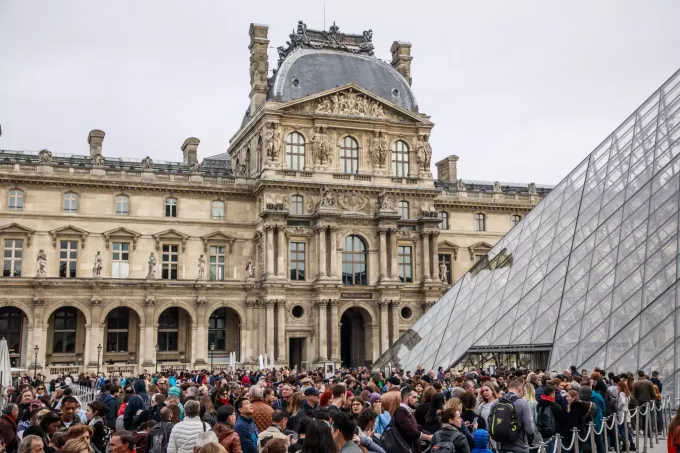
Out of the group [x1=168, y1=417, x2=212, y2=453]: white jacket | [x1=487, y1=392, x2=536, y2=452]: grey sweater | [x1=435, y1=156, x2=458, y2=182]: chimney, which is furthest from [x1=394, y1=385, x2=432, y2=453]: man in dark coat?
[x1=435, y1=156, x2=458, y2=182]: chimney

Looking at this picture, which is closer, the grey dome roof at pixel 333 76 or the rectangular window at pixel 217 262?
the rectangular window at pixel 217 262

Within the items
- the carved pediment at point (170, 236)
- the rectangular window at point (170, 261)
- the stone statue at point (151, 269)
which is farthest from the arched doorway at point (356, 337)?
the stone statue at point (151, 269)

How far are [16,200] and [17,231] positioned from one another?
5.67 ft

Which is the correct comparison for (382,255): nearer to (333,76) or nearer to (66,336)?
(333,76)

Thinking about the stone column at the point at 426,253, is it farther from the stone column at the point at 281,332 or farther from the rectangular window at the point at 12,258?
the rectangular window at the point at 12,258

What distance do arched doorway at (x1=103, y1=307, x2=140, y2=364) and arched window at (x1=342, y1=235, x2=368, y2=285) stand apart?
12.0 meters

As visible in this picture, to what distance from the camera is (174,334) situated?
45250mm

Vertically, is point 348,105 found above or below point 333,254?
above

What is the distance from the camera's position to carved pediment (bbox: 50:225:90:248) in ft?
140

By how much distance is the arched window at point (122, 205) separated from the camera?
145 feet

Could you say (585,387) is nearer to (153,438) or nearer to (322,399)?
(322,399)

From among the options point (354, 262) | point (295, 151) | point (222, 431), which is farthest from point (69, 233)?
point (222, 431)

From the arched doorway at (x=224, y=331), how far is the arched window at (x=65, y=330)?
741 centimetres

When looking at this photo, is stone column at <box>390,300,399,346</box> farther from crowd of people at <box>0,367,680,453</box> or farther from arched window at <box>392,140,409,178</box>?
crowd of people at <box>0,367,680,453</box>
